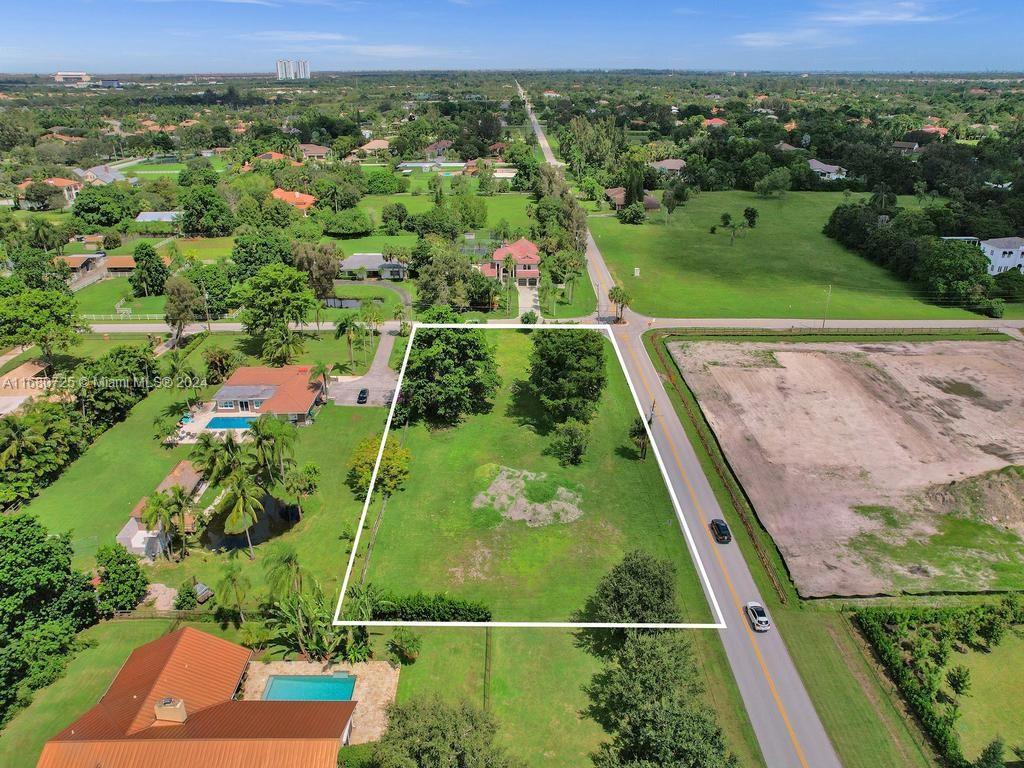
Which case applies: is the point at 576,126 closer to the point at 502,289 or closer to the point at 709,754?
the point at 502,289

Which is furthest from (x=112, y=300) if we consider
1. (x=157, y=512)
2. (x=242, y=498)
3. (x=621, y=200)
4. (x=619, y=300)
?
(x=621, y=200)

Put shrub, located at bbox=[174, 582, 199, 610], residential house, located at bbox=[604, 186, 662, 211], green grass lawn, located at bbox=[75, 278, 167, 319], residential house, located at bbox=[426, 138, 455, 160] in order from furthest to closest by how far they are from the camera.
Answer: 1. residential house, located at bbox=[426, 138, 455, 160]
2. residential house, located at bbox=[604, 186, 662, 211]
3. green grass lawn, located at bbox=[75, 278, 167, 319]
4. shrub, located at bbox=[174, 582, 199, 610]

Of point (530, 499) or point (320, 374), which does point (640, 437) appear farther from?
point (320, 374)

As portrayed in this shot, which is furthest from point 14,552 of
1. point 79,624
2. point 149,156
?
point 149,156

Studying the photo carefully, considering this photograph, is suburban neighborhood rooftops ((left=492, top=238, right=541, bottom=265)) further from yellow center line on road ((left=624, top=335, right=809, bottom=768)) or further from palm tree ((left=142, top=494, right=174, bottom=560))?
palm tree ((left=142, top=494, right=174, bottom=560))

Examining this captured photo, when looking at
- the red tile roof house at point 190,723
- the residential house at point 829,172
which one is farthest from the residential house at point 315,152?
the red tile roof house at point 190,723

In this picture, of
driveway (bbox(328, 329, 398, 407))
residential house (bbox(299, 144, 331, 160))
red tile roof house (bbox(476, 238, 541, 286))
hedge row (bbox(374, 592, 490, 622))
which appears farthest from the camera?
residential house (bbox(299, 144, 331, 160))

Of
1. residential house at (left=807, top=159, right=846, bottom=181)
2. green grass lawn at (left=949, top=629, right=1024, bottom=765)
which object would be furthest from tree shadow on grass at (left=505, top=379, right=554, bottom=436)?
residential house at (left=807, top=159, right=846, bottom=181)
